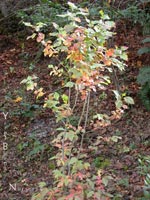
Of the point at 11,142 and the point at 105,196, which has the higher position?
the point at 105,196

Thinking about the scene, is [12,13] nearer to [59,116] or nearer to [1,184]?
[1,184]

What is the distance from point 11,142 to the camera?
5297mm

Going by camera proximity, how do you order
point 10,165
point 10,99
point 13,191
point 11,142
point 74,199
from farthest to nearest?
point 10,99 < point 11,142 < point 10,165 < point 13,191 < point 74,199

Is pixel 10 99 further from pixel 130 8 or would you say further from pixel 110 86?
pixel 130 8

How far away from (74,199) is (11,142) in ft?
8.54

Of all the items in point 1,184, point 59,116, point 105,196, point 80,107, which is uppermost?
point 59,116

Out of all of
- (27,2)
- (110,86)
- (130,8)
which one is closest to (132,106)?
(110,86)

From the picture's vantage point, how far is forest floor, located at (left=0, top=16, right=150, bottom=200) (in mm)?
4270

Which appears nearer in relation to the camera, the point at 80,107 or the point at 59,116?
the point at 59,116

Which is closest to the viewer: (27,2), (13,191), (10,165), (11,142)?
(13,191)

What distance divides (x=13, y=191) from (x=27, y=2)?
5010mm

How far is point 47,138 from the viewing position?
517 centimetres

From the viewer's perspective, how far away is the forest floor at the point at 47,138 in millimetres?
4270

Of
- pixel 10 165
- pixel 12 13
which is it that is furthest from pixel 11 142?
pixel 12 13
